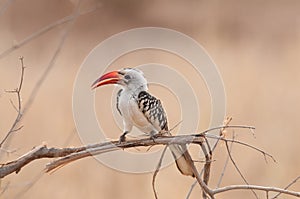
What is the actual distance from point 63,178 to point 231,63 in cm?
133

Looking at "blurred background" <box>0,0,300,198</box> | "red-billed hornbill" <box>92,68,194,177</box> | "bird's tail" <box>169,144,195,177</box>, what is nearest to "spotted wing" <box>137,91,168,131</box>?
"red-billed hornbill" <box>92,68,194,177</box>

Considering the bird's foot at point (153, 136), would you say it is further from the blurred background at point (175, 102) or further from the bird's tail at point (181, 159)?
the blurred background at point (175, 102)

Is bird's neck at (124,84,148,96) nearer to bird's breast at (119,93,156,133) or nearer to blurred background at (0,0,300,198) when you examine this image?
bird's breast at (119,93,156,133)

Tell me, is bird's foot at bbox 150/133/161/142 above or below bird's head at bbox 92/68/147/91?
below

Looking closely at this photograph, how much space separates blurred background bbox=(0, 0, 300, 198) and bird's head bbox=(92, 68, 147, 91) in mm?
315

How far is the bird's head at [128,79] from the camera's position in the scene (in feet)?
4.27

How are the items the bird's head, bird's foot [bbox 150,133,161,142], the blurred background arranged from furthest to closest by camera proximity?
→ the blurred background
the bird's head
bird's foot [bbox 150,133,161,142]

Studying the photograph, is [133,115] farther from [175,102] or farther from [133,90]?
[175,102]

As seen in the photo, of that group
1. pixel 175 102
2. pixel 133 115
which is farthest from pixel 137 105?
pixel 175 102

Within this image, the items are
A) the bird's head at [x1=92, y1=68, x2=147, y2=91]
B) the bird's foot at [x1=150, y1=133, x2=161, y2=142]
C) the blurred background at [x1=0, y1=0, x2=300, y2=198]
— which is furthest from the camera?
the blurred background at [x1=0, y1=0, x2=300, y2=198]

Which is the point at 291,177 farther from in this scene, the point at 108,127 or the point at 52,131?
the point at 52,131

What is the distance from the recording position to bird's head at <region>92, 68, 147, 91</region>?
4.27 ft

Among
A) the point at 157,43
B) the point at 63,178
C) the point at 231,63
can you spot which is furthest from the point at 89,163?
the point at 157,43

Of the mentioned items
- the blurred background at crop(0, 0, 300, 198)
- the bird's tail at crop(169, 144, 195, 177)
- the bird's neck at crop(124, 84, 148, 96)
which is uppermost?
the blurred background at crop(0, 0, 300, 198)
